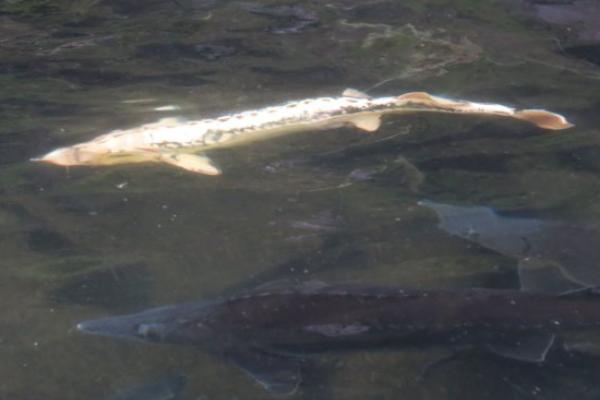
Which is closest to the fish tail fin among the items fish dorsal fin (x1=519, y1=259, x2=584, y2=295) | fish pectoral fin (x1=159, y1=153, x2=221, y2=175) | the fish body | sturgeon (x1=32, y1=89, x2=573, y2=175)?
sturgeon (x1=32, y1=89, x2=573, y2=175)

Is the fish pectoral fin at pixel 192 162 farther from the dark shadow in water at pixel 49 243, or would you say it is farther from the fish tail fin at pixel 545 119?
the fish tail fin at pixel 545 119

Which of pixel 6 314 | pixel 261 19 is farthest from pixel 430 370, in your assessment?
pixel 261 19

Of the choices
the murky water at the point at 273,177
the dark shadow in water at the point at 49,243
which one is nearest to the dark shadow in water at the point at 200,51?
the murky water at the point at 273,177

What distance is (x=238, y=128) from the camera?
743cm

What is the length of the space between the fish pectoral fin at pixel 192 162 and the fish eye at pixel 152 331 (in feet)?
8.16

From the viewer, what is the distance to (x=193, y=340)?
183 inches

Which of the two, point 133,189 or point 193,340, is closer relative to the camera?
point 193,340

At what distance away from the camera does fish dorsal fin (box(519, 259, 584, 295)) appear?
16.1 ft

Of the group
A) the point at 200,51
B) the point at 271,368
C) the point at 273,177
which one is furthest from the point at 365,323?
the point at 200,51

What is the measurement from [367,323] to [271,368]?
2.06 ft

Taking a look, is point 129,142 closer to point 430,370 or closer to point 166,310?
point 166,310

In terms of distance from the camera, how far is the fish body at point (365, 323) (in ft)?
14.4

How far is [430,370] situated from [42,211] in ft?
12.8

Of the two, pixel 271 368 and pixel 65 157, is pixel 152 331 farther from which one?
pixel 65 157
